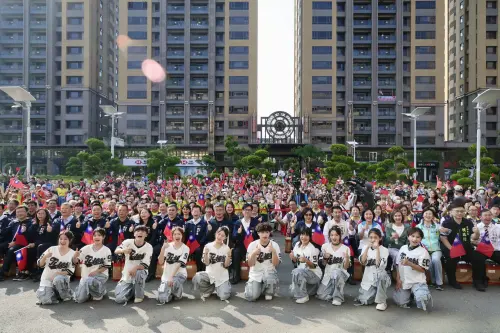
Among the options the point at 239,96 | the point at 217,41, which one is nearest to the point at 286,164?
the point at 239,96

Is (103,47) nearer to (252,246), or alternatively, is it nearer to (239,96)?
(239,96)

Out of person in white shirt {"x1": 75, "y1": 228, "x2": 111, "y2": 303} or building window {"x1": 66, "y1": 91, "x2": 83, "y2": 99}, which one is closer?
person in white shirt {"x1": 75, "y1": 228, "x2": 111, "y2": 303}

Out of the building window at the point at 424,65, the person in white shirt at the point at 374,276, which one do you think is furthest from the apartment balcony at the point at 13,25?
the person in white shirt at the point at 374,276

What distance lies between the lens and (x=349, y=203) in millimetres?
13828

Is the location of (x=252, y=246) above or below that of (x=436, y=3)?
below

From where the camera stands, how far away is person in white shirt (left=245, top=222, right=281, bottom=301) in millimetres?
7398

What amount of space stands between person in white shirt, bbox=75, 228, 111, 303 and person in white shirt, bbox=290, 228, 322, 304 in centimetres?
356

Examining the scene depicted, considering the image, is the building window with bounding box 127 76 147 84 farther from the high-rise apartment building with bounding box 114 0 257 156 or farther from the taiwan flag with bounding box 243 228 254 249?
the taiwan flag with bounding box 243 228 254 249

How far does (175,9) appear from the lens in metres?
63.6

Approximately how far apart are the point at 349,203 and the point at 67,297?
31.2 ft

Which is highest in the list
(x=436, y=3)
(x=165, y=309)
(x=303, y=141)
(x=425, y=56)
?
(x=436, y=3)

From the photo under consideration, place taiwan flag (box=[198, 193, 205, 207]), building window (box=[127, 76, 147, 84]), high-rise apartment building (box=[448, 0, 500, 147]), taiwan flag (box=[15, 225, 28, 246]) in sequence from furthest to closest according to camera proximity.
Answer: building window (box=[127, 76, 147, 84]) → high-rise apartment building (box=[448, 0, 500, 147]) → taiwan flag (box=[198, 193, 205, 207]) → taiwan flag (box=[15, 225, 28, 246])

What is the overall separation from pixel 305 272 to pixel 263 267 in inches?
31.4

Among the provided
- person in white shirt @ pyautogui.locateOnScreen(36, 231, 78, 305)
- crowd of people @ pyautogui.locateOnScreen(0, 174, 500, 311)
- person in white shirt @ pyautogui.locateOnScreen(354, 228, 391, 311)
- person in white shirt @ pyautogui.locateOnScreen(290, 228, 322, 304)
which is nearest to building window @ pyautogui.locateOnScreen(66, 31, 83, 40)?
crowd of people @ pyautogui.locateOnScreen(0, 174, 500, 311)
